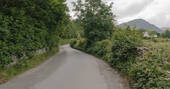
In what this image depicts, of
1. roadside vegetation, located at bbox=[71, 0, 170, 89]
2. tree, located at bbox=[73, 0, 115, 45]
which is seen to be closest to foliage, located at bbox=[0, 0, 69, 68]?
roadside vegetation, located at bbox=[71, 0, 170, 89]

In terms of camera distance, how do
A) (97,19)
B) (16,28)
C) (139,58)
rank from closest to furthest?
(139,58), (16,28), (97,19)

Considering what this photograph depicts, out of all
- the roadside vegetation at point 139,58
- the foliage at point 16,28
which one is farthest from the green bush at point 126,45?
the foliage at point 16,28

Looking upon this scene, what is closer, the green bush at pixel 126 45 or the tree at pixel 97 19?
the green bush at pixel 126 45

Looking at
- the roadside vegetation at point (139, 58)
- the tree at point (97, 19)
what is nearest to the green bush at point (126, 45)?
the roadside vegetation at point (139, 58)

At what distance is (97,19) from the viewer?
18.6 metres

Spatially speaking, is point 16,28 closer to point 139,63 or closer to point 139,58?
point 139,63

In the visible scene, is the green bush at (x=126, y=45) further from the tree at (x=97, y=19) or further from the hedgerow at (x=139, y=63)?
the tree at (x=97, y=19)

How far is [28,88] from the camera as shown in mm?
4547

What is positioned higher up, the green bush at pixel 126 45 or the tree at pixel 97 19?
the tree at pixel 97 19

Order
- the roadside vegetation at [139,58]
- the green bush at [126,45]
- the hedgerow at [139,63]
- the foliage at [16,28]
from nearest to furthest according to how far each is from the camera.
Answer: the hedgerow at [139,63]
the roadside vegetation at [139,58]
the foliage at [16,28]
the green bush at [126,45]

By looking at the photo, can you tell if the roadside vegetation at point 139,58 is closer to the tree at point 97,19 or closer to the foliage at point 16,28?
the tree at point 97,19

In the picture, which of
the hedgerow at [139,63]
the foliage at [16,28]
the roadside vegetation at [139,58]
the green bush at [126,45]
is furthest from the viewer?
the green bush at [126,45]

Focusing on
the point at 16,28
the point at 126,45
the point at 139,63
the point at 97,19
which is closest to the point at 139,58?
the point at 139,63

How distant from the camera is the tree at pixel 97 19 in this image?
1867 cm
